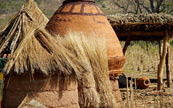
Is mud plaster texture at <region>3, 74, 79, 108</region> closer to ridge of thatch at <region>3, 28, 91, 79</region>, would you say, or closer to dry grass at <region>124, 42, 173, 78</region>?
ridge of thatch at <region>3, 28, 91, 79</region>

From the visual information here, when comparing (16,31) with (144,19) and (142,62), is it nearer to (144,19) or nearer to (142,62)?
(144,19)

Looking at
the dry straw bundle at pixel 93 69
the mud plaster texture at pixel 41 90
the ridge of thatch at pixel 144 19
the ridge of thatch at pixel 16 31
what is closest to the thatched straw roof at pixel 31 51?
the ridge of thatch at pixel 16 31

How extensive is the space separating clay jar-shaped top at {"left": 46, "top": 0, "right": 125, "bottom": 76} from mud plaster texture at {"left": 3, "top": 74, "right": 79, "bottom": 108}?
148 centimetres

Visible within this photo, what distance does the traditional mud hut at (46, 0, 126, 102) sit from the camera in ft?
19.9

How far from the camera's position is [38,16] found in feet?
25.0

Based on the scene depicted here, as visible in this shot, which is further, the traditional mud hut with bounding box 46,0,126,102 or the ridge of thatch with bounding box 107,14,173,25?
the ridge of thatch with bounding box 107,14,173,25

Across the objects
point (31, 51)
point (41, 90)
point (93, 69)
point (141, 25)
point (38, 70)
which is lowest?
point (41, 90)

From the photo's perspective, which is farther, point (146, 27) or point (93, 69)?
point (146, 27)

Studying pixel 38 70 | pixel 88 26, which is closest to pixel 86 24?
pixel 88 26

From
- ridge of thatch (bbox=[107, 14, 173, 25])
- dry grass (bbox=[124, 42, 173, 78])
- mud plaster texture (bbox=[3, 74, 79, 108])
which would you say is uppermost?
ridge of thatch (bbox=[107, 14, 173, 25])

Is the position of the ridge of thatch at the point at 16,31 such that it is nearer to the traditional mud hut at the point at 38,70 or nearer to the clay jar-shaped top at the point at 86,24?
the traditional mud hut at the point at 38,70

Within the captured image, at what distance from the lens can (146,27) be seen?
30.3 ft

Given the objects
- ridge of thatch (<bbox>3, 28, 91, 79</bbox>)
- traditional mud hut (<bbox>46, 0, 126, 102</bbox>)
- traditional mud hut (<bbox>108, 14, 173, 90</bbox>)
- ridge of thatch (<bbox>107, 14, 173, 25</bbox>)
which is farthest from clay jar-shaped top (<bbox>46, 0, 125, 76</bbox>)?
traditional mud hut (<bbox>108, 14, 173, 90</bbox>)

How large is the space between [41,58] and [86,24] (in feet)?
5.84
